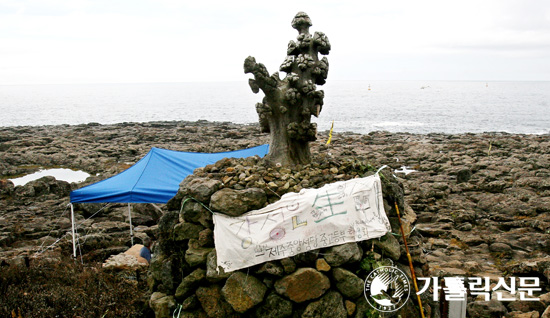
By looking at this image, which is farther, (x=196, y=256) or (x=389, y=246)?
(x=389, y=246)

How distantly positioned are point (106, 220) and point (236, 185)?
9.89 metres

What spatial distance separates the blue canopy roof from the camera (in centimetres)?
1109

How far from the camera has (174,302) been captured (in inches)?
299

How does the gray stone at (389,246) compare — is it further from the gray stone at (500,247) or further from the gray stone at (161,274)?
the gray stone at (500,247)

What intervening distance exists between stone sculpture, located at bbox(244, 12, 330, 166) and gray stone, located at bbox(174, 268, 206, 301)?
249 cm

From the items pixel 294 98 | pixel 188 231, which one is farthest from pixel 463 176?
pixel 188 231

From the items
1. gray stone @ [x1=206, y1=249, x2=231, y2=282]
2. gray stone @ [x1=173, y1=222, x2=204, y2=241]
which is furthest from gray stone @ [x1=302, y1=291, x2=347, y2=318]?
gray stone @ [x1=173, y1=222, x2=204, y2=241]

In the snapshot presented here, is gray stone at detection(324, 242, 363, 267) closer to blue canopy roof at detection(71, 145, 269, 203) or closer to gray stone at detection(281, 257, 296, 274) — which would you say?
gray stone at detection(281, 257, 296, 274)

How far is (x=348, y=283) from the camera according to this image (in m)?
7.07

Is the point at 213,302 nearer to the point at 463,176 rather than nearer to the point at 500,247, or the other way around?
the point at 500,247

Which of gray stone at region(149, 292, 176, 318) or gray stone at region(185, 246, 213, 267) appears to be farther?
gray stone at region(149, 292, 176, 318)

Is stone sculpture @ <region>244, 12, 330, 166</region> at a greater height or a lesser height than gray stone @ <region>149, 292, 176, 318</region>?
greater

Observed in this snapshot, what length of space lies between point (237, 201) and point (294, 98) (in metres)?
2.34

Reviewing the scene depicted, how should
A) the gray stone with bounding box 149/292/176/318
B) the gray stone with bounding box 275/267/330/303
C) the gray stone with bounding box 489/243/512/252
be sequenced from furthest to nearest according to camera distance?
1. the gray stone with bounding box 489/243/512/252
2. the gray stone with bounding box 149/292/176/318
3. the gray stone with bounding box 275/267/330/303
